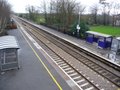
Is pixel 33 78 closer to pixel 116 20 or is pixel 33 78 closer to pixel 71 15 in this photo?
pixel 71 15

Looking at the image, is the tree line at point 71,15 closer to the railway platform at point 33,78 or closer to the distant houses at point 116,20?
the distant houses at point 116,20

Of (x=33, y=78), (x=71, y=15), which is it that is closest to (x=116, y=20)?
(x=71, y=15)

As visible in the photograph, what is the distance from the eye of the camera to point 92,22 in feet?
254

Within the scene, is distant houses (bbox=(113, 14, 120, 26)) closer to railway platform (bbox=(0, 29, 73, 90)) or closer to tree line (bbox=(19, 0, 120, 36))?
tree line (bbox=(19, 0, 120, 36))

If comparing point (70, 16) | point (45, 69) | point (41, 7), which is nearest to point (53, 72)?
point (45, 69)

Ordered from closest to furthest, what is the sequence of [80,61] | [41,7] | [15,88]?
[15,88]
[80,61]
[41,7]

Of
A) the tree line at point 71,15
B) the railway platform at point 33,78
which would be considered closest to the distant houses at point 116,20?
the tree line at point 71,15

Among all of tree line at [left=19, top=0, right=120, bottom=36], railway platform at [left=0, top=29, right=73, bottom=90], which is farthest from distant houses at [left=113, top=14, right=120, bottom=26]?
railway platform at [left=0, top=29, right=73, bottom=90]

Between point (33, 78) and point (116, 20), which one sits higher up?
point (116, 20)

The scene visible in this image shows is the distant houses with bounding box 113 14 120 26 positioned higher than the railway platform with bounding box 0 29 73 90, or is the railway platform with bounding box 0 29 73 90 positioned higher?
the distant houses with bounding box 113 14 120 26

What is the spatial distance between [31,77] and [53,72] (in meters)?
1.88

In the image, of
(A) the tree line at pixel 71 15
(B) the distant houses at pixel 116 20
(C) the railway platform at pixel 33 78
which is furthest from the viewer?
(B) the distant houses at pixel 116 20

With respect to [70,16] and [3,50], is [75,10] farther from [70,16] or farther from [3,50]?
[3,50]

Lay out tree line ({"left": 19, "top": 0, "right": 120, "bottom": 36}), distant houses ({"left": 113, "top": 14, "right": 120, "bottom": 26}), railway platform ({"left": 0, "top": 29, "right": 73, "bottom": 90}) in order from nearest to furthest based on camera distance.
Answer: railway platform ({"left": 0, "top": 29, "right": 73, "bottom": 90}), tree line ({"left": 19, "top": 0, "right": 120, "bottom": 36}), distant houses ({"left": 113, "top": 14, "right": 120, "bottom": 26})
